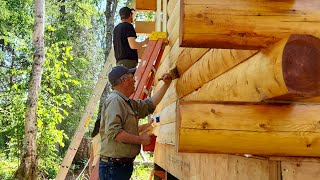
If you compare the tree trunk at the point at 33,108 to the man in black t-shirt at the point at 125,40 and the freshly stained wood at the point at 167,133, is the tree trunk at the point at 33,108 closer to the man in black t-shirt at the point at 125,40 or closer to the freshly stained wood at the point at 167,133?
the man in black t-shirt at the point at 125,40

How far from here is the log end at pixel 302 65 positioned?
186 centimetres

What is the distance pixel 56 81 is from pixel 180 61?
859 centimetres

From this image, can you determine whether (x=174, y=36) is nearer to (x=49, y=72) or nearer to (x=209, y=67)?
(x=209, y=67)

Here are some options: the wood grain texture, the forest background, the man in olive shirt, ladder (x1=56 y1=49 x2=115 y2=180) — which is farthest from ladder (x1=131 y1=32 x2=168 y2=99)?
the forest background

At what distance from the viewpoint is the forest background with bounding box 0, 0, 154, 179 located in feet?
38.9

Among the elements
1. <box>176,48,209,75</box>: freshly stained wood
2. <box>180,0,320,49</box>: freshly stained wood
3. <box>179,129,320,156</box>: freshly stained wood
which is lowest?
<box>179,129,320,156</box>: freshly stained wood

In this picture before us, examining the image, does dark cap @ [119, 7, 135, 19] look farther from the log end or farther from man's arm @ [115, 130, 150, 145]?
the log end

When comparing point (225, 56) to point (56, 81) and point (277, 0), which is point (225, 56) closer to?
point (277, 0)

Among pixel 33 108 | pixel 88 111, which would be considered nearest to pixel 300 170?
pixel 88 111

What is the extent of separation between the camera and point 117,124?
4320 mm

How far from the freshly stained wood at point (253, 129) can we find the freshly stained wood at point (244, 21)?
0.37m

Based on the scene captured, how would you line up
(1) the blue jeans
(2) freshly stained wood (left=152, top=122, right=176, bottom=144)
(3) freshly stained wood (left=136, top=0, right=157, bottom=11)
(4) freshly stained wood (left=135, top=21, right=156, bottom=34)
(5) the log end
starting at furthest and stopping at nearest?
(4) freshly stained wood (left=135, top=21, right=156, bottom=34)
(3) freshly stained wood (left=136, top=0, right=157, bottom=11)
(2) freshly stained wood (left=152, top=122, right=176, bottom=144)
(1) the blue jeans
(5) the log end

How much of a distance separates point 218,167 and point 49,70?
10066mm

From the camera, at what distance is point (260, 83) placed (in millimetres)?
2100
